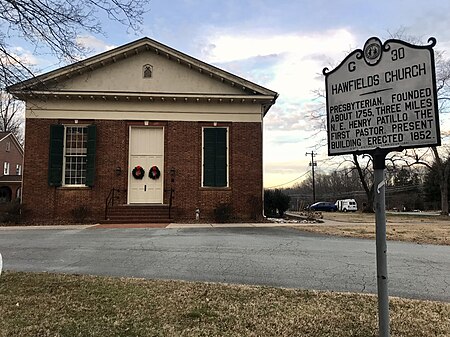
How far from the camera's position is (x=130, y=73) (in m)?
19.1

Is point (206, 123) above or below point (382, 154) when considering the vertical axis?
above

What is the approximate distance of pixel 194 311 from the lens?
4680 millimetres

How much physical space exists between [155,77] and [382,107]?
54.6 feet

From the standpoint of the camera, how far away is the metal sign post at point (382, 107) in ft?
11.3

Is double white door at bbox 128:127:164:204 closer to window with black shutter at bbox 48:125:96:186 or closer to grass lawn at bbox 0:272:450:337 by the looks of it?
window with black shutter at bbox 48:125:96:186

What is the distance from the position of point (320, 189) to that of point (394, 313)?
8650cm

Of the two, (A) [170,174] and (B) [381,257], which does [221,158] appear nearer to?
(A) [170,174]

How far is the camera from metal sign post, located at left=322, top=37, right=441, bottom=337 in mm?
3436

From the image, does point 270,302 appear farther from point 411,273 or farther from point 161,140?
point 161,140

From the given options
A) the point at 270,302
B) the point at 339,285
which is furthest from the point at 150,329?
the point at 339,285

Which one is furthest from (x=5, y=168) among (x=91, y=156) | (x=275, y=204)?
(x=275, y=204)

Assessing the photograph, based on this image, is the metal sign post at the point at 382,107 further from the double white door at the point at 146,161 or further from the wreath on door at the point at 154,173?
the double white door at the point at 146,161

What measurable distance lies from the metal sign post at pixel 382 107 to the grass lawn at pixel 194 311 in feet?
3.55

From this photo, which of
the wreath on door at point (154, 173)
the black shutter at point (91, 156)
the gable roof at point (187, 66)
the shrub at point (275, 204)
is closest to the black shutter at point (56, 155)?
the black shutter at point (91, 156)
